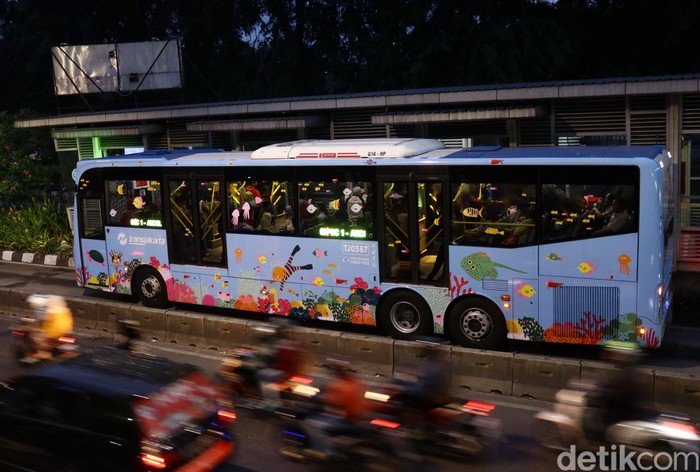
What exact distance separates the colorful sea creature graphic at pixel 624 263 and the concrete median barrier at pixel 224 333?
5571 mm

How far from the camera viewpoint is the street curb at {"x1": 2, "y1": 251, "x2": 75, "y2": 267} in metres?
20.3

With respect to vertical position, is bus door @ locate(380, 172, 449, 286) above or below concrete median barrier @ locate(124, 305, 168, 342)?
above

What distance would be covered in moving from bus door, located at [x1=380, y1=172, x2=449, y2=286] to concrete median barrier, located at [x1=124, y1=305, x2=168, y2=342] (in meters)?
3.98

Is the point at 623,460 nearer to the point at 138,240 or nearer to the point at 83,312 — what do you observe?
the point at 138,240

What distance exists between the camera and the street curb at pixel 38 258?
20.3 m

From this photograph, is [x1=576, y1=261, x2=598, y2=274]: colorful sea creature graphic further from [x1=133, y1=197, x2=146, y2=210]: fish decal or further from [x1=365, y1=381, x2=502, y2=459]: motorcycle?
[x1=133, y1=197, x2=146, y2=210]: fish decal

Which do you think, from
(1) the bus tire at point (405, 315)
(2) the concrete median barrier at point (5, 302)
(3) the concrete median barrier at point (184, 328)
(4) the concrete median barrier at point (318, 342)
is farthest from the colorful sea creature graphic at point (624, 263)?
(2) the concrete median barrier at point (5, 302)

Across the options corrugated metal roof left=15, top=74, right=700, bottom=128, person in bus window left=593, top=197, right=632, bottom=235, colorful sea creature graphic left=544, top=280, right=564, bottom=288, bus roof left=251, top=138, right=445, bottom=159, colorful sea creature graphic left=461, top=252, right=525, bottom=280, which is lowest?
colorful sea creature graphic left=544, top=280, right=564, bottom=288

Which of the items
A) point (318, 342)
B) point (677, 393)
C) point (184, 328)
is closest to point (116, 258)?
point (184, 328)

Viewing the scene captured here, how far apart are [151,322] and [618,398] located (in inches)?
330

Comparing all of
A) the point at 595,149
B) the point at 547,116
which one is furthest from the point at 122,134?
the point at 595,149

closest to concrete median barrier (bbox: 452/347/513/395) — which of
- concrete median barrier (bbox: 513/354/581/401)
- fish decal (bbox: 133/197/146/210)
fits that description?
concrete median barrier (bbox: 513/354/581/401)

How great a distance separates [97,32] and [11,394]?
116 ft

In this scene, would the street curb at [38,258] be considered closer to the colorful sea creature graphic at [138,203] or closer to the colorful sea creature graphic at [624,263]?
the colorful sea creature graphic at [138,203]
